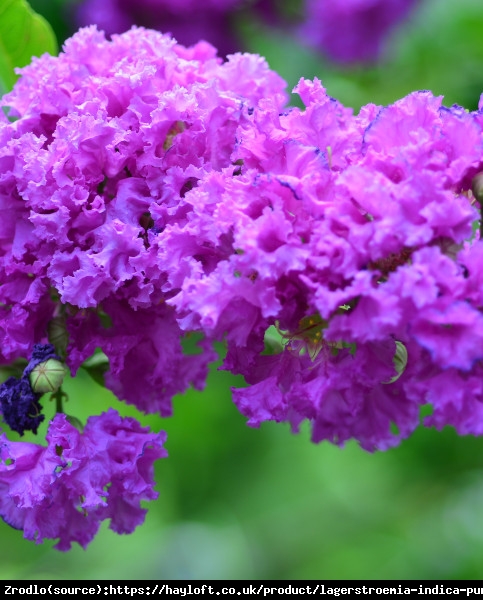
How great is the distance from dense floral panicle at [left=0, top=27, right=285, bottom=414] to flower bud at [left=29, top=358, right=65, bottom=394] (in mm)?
73

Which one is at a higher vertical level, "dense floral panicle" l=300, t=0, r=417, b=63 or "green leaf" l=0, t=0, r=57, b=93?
"dense floral panicle" l=300, t=0, r=417, b=63

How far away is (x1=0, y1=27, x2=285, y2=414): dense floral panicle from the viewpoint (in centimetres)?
147

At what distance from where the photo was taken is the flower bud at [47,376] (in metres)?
1.54

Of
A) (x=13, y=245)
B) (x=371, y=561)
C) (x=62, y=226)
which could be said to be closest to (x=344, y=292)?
(x=62, y=226)

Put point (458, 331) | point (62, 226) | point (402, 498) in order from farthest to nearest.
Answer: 1. point (402, 498)
2. point (62, 226)
3. point (458, 331)

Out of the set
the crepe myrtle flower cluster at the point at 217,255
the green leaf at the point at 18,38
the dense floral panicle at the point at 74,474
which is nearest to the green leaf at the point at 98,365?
the crepe myrtle flower cluster at the point at 217,255

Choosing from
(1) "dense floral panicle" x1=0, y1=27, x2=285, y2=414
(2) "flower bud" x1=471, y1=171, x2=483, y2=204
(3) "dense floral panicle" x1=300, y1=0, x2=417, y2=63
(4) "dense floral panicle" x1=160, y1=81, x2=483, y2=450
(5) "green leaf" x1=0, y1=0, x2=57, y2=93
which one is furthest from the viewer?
(3) "dense floral panicle" x1=300, y1=0, x2=417, y2=63

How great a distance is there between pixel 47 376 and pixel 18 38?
0.83 m

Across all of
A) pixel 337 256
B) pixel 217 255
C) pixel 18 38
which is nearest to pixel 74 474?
pixel 217 255

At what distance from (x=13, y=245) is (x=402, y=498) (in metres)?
2.72

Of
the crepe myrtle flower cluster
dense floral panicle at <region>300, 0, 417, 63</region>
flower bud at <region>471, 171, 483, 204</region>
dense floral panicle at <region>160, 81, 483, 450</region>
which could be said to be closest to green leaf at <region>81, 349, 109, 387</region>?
the crepe myrtle flower cluster

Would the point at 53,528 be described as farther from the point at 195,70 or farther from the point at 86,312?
the point at 195,70

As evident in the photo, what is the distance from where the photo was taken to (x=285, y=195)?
1.34 m

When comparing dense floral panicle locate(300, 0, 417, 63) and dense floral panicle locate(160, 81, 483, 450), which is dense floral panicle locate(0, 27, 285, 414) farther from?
dense floral panicle locate(300, 0, 417, 63)
